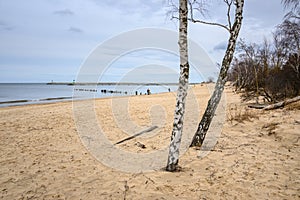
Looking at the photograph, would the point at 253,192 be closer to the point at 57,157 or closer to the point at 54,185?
the point at 54,185

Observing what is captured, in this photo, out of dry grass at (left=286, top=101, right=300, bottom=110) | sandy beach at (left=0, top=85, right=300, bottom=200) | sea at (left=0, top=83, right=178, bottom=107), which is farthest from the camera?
sea at (left=0, top=83, right=178, bottom=107)

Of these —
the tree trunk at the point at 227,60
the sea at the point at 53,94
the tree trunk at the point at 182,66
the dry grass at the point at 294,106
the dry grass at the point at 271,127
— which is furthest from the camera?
the sea at the point at 53,94

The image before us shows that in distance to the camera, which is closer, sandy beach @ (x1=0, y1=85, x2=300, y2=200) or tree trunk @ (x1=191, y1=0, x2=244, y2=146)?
sandy beach @ (x1=0, y1=85, x2=300, y2=200)

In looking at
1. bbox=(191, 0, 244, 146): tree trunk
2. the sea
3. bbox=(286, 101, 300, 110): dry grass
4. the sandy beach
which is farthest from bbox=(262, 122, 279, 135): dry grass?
the sea


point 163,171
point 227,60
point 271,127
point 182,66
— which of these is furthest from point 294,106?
point 163,171

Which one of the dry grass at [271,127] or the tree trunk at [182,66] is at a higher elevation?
the tree trunk at [182,66]

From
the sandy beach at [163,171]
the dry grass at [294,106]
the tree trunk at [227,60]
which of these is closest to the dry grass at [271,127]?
the sandy beach at [163,171]

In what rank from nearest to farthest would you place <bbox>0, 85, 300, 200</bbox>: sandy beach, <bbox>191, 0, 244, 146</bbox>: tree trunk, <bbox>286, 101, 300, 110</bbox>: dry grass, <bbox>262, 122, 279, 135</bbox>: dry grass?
<bbox>0, 85, 300, 200</bbox>: sandy beach → <bbox>191, 0, 244, 146</bbox>: tree trunk → <bbox>262, 122, 279, 135</bbox>: dry grass → <bbox>286, 101, 300, 110</bbox>: dry grass

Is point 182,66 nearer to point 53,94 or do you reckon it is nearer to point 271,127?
point 271,127

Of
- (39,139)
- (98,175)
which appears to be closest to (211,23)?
(98,175)

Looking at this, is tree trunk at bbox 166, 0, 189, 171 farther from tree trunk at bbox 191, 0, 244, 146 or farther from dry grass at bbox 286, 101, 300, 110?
dry grass at bbox 286, 101, 300, 110

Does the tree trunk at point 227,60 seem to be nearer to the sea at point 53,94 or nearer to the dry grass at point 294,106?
the dry grass at point 294,106

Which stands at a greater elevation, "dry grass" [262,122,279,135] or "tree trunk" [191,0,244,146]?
"tree trunk" [191,0,244,146]

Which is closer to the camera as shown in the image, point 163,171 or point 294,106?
point 163,171
